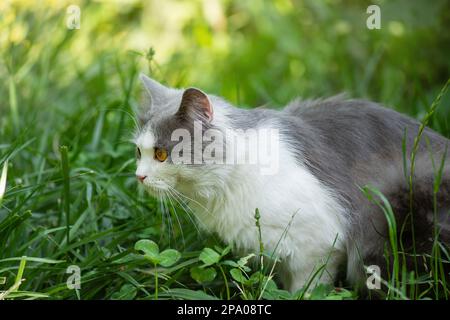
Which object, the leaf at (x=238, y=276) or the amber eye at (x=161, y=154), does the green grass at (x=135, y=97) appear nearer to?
the leaf at (x=238, y=276)

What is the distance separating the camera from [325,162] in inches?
90.1

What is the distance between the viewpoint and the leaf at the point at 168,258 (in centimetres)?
217

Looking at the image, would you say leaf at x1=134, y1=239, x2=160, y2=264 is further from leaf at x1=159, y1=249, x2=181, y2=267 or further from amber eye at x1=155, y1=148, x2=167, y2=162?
amber eye at x1=155, y1=148, x2=167, y2=162

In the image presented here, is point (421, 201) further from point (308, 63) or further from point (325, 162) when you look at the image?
point (308, 63)

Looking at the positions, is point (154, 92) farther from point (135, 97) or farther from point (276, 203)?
point (135, 97)

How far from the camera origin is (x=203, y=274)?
223 centimetres

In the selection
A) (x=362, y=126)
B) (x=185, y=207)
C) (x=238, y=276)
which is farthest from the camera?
(x=185, y=207)

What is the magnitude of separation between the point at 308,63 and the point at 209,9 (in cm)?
101

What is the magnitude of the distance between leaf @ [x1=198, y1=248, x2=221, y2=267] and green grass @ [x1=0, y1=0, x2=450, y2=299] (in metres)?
0.01

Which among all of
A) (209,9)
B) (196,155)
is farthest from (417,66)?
(196,155)

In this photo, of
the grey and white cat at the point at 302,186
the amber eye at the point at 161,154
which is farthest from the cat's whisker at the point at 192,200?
the amber eye at the point at 161,154

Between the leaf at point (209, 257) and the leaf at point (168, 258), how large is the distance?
0.27 feet

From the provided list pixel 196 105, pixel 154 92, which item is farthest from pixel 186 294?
pixel 154 92

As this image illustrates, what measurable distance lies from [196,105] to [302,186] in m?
0.45
